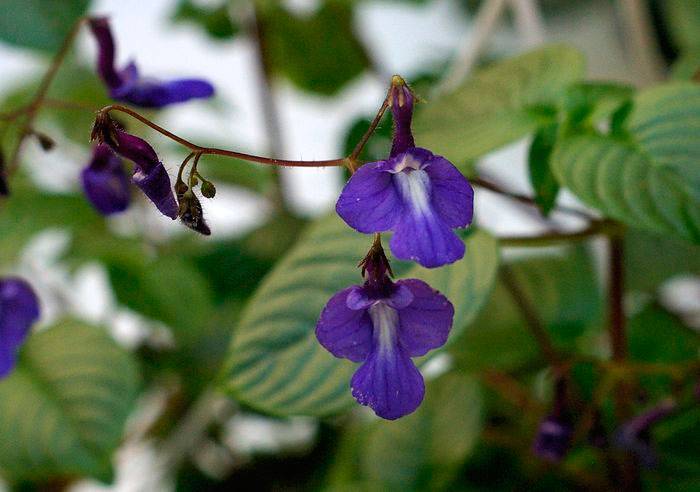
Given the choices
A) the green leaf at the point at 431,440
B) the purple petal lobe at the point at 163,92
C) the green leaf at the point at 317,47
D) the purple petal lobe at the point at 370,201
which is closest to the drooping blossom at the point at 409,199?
the purple petal lobe at the point at 370,201

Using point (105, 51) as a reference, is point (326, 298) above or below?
below

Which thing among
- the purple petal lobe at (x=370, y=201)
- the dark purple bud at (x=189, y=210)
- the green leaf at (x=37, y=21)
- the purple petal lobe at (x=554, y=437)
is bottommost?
the purple petal lobe at (x=554, y=437)

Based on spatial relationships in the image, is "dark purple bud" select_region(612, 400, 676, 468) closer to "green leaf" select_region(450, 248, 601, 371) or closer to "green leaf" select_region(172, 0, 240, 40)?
"green leaf" select_region(450, 248, 601, 371)

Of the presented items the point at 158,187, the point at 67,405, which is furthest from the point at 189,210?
the point at 67,405

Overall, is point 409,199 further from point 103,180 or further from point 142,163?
point 103,180

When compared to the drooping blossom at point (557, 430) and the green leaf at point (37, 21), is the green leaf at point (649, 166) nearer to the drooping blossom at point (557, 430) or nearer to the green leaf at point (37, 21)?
the drooping blossom at point (557, 430)

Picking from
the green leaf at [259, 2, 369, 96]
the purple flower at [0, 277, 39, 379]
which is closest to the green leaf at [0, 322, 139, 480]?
the purple flower at [0, 277, 39, 379]
